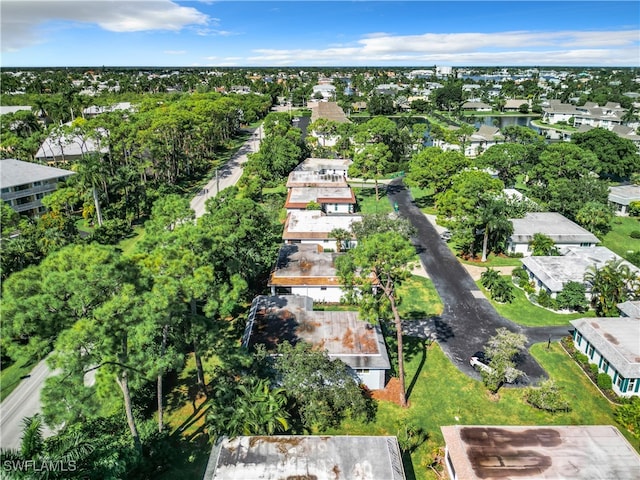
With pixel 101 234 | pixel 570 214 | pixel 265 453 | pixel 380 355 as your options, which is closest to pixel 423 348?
pixel 380 355

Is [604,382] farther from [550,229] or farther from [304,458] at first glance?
[550,229]

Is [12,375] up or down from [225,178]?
down

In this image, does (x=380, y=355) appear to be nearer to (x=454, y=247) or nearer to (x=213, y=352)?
(x=213, y=352)

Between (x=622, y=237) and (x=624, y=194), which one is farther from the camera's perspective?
(x=624, y=194)

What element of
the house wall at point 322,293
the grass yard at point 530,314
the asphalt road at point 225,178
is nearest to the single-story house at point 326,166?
the asphalt road at point 225,178

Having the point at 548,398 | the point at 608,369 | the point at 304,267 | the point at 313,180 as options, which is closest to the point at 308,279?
the point at 304,267

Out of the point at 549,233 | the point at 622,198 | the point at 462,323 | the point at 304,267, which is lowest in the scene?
the point at 462,323

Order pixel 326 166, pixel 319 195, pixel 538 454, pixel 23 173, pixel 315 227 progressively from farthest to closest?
pixel 326 166
pixel 319 195
pixel 23 173
pixel 315 227
pixel 538 454
